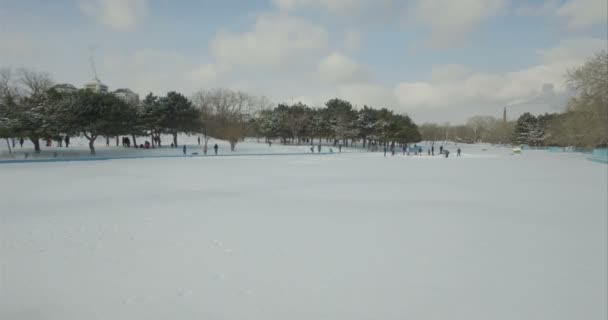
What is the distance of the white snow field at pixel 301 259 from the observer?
4.16 meters

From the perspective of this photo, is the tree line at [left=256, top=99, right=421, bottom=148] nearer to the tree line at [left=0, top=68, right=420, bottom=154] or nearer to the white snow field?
the tree line at [left=0, top=68, right=420, bottom=154]

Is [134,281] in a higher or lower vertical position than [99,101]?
lower

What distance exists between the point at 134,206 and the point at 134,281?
576 cm

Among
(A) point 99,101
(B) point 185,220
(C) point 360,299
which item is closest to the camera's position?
(C) point 360,299

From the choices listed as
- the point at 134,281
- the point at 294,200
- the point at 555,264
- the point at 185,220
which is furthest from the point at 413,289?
the point at 294,200

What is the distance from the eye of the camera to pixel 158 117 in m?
48.2

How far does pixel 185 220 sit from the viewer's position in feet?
26.7

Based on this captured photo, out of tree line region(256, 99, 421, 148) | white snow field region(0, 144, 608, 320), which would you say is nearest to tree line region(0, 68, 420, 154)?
tree line region(256, 99, 421, 148)

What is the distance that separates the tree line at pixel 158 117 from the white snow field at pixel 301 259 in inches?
1078

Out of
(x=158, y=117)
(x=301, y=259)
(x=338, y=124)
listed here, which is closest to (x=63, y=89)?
(x=158, y=117)

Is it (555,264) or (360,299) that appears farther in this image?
(555,264)

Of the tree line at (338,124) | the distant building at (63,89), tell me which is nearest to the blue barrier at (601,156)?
the tree line at (338,124)

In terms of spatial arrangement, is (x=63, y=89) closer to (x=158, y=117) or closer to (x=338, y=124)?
(x=158, y=117)

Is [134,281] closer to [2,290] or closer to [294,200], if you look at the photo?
[2,290]
